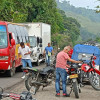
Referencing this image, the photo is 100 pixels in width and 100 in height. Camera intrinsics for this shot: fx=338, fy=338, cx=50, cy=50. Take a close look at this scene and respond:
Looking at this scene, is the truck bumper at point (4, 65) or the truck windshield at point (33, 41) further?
the truck windshield at point (33, 41)

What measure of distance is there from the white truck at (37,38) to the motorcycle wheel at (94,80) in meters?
12.3

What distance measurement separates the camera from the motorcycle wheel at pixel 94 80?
11.7m

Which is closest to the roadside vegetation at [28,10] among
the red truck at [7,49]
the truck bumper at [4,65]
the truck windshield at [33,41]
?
the truck windshield at [33,41]

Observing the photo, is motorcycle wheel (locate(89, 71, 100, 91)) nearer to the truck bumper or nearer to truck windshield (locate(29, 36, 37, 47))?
the truck bumper

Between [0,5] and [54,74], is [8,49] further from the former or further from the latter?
[0,5]

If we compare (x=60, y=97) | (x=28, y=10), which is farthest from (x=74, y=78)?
(x=28, y=10)

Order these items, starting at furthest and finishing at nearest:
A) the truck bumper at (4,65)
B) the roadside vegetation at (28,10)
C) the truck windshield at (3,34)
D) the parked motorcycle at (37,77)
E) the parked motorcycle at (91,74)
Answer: the roadside vegetation at (28,10) → the truck windshield at (3,34) → the truck bumper at (4,65) → the parked motorcycle at (91,74) → the parked motorcycle at (37,77)

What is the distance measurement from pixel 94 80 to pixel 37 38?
13146 millimetres

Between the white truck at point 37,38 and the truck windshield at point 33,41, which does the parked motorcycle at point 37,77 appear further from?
the truck windshield at point 33,41

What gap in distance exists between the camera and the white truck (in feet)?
80.5

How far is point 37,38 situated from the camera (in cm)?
2456

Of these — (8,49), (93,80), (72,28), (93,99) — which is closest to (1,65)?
(8,49)

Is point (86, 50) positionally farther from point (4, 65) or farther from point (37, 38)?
point (37, 38)

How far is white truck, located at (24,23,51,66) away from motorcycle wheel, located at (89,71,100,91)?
1228cm
